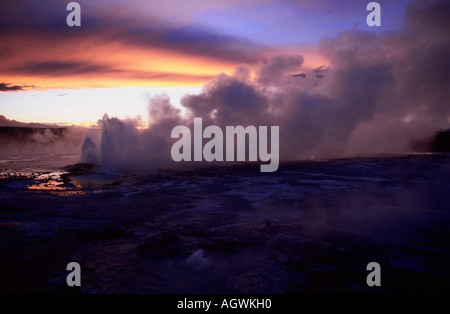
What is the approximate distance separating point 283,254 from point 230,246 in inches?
44.7

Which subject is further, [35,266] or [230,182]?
[230,182]

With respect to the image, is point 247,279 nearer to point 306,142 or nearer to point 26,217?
point 26,217

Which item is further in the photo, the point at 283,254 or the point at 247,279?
the point at 283,254

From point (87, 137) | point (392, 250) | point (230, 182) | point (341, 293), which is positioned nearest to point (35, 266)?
point (341, 293)

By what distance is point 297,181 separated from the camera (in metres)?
15.2

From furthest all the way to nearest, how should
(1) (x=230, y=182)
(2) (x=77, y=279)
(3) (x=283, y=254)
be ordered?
(1) (x=230, y=182) < (3) (x=283, y=254) < (2) (x=77, y=279)

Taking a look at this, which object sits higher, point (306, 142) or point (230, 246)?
point (306, 142)

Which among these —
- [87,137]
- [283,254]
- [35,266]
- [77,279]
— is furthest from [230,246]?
[87,137]

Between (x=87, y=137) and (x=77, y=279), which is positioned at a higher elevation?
(x=87, y=137)

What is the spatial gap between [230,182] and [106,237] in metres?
8.38

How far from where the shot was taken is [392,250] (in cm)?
631
